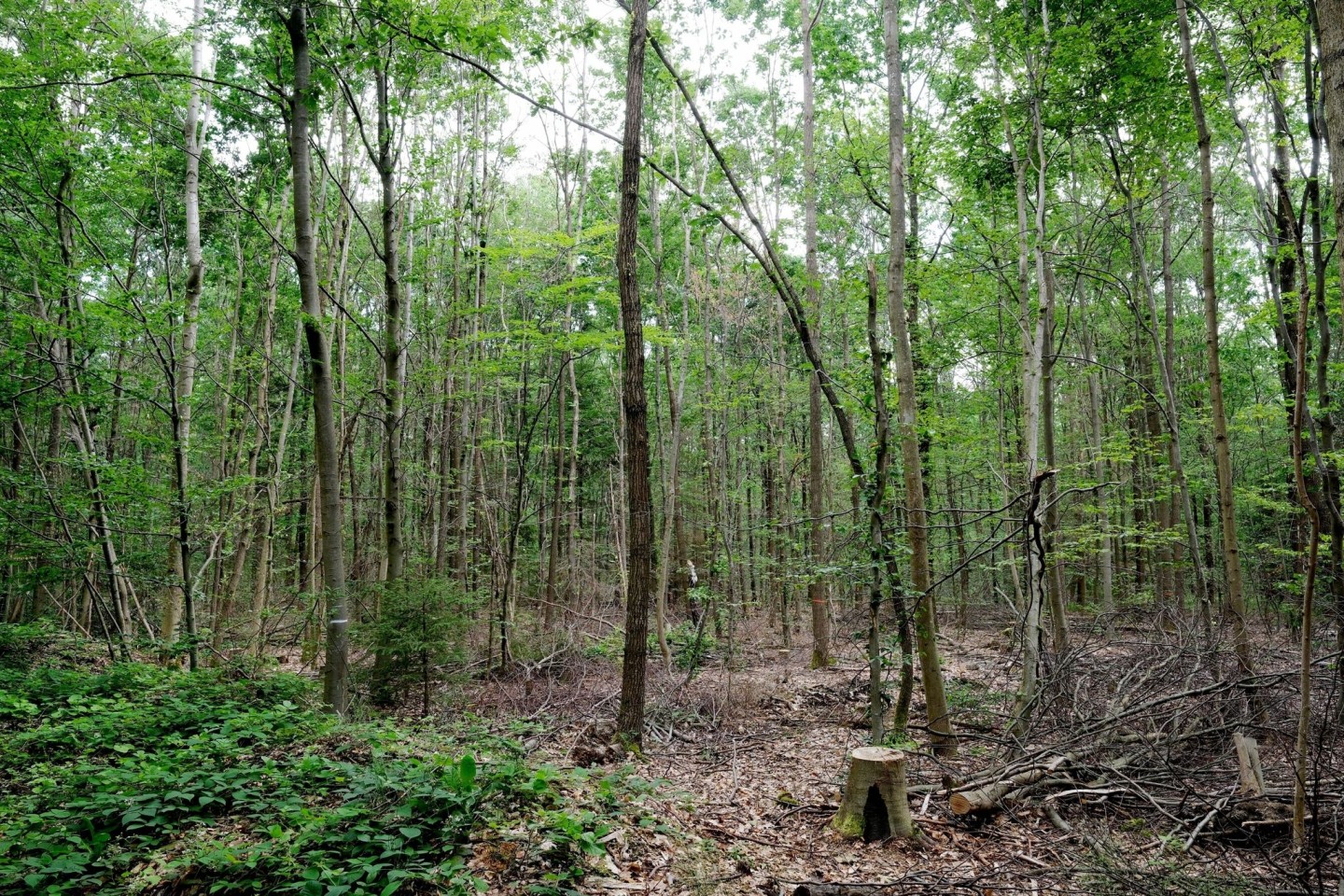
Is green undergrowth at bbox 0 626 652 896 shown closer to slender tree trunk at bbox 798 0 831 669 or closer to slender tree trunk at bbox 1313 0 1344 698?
slender tree trunk at bbox 1313 0 1344 698

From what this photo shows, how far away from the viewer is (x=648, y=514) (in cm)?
656

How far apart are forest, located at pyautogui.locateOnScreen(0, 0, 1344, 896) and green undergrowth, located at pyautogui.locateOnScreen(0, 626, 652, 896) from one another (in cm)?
3

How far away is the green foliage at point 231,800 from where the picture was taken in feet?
10.0

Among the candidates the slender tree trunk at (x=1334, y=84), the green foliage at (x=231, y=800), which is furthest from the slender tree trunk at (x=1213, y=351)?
the green foliage at (x=231, y=800)

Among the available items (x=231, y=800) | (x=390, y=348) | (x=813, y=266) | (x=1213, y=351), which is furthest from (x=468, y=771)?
(x=813, y=266)

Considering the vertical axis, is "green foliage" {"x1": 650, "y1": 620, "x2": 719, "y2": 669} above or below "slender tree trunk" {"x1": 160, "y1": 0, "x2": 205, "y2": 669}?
below

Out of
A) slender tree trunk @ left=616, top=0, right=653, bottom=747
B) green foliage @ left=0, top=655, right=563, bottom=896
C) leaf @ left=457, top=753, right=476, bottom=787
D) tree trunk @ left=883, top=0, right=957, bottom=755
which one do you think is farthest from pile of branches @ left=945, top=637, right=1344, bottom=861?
green foliage @ left=0, top=655, right=563, bottom=896

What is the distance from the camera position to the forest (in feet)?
12.7

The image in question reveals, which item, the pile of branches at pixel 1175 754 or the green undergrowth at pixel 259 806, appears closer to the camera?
the green undergrowth at pixel 259 806

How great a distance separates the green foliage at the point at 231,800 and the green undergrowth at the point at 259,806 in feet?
0.03

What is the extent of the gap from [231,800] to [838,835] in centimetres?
399

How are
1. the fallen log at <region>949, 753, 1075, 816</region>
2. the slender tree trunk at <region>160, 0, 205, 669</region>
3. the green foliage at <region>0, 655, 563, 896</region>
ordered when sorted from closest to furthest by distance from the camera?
the green foliage at <region>0, 655, 563, 896</region>, the fallen log at <region>949, 753, 1075, 816</region>, the slender tree trunk at <region>160, 0, 205, 669</region>

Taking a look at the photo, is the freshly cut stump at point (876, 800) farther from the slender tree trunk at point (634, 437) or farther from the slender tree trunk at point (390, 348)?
the slender tree trunk at point (390, 348)

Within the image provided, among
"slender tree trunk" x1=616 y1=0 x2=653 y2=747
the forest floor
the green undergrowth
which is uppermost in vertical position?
"slender tree trunk" x1=616 y1=0 x2=653 y2=747
